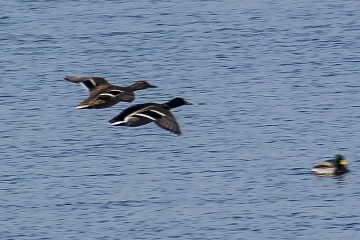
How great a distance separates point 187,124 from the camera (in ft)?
112

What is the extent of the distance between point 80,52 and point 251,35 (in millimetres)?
5305

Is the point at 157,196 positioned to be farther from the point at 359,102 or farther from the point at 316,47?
the point at 316,47

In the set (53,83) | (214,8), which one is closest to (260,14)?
(214,8)

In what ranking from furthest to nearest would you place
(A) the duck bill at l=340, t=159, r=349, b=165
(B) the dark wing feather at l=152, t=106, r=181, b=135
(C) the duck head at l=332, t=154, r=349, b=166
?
(A) the duck bill at l=340, t=159, r=349, b=165 → (C) the duck head at l=332, t=154, r=349, b=166 → (B) the dark wing feather at l=152, t=106, r=181, b=135

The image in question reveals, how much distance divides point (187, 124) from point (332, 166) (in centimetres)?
538

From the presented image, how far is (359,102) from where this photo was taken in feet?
117

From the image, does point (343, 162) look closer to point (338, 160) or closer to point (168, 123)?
point (338, 160)

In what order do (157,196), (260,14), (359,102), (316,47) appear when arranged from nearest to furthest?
(157,196) < (359,102) < (316,47) < (260,14)

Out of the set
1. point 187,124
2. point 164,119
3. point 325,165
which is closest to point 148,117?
point 164,119

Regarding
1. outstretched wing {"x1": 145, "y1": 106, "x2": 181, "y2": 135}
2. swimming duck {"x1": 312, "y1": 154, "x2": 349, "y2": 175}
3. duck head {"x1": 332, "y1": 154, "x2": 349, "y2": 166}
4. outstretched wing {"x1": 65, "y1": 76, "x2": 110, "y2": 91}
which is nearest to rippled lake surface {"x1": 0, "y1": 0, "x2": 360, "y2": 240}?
swimming duck {"x1": 312, "y1": 154, "x2": 349, "y2": 175}

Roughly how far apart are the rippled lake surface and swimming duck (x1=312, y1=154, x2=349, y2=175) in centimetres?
24

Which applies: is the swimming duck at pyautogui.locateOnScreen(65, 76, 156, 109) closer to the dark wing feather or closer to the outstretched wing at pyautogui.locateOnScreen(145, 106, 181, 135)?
the outstretched wing at pyautogui.locateOnScreen(145, 106, 181, 135)

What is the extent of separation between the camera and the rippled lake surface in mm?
27406

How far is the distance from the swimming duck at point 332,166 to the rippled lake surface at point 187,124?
0.80 feet
